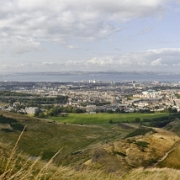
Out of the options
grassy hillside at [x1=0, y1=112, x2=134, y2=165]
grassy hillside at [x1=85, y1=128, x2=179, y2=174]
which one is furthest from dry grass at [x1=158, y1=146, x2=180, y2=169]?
grassy hillside at [x1=0, y1=112, x2=134, y2=165]

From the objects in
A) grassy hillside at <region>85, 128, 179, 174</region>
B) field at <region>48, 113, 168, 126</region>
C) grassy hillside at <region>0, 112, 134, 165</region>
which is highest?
grassy hillside at <region>85, 128, 179, 174</region>

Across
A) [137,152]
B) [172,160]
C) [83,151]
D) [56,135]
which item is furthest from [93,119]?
[172,160]

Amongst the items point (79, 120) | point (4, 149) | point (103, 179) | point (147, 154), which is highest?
point (4, 149)

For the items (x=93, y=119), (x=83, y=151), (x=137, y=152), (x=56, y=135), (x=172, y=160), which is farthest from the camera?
(x=93, y=119)

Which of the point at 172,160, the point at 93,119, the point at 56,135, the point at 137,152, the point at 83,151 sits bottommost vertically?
the point at 93,119

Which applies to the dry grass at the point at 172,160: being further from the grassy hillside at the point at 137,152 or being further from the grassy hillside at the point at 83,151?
the grassy hillside at the point at 137,152

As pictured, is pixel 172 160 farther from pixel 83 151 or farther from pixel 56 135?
pixel 56 135

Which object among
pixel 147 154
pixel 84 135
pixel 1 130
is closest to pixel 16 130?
pixel 1 130

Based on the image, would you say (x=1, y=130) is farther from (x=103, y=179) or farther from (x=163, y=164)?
(x=103, y=179)

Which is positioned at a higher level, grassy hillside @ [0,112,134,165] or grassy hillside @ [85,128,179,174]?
grassy hillside @ [85,128,179,174]

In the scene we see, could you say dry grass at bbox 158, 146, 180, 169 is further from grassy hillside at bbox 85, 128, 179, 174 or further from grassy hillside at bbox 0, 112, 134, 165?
grassy hillside at bbox 0, 112, 134, 165

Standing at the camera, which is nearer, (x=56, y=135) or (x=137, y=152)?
(x=137, y=152)
